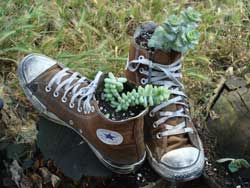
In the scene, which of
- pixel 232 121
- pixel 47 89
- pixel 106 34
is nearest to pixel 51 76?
pixel 47 89

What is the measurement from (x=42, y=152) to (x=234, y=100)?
708mm

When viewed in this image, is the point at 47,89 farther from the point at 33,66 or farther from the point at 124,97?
the point at 124,97

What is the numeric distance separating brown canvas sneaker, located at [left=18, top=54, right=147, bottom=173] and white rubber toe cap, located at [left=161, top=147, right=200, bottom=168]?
0.08m

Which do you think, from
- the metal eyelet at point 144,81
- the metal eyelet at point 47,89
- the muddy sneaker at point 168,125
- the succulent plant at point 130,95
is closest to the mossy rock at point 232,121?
the muddy sneaker at point 168,125

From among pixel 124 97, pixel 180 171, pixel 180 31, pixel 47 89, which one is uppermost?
pixel 180 31

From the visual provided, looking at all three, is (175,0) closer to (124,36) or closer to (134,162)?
(124,36)

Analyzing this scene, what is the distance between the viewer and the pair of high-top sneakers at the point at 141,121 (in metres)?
1.71

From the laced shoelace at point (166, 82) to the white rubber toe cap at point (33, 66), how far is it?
30 centimetres

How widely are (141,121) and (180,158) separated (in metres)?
0.22

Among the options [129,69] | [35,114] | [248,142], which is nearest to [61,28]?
[35,114]

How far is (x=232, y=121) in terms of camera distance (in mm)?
1927

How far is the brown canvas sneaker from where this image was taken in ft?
5.42

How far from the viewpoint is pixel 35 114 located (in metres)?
2.15

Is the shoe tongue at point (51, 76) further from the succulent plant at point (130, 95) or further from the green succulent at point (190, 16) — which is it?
the green succulent at point (190, 16)
